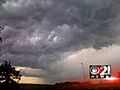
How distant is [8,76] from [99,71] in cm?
3583

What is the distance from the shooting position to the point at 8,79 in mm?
122250

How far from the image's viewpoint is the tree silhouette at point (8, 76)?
4676 inches

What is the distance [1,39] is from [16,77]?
140 ft

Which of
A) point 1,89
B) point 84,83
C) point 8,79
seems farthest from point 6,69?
point 84,83

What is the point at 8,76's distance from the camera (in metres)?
124

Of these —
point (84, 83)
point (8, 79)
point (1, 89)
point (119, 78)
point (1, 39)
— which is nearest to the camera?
point (1, 39)

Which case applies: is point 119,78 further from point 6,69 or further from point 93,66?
point 6,69

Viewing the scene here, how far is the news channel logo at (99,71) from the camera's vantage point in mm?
119938

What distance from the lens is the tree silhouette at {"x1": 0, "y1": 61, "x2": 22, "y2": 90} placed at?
11876cm

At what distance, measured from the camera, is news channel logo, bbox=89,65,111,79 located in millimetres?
119938

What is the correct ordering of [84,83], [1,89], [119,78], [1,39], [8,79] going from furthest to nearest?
1. [84,83]
2. [119,78]
3. [8,79]
4. [1,89]
5. [1,39]

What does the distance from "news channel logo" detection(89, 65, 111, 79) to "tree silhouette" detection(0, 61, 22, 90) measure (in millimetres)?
29475

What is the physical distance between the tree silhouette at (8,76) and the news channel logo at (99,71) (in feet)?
96.7

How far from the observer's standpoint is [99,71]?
12169 cm
